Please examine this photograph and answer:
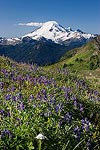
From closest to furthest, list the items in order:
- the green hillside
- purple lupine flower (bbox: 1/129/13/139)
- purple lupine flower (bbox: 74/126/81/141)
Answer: purple lupine flower (bbox: 1/129/13/139) → purple lupine flower (bbox: 74/126/81/141) → the green hillside

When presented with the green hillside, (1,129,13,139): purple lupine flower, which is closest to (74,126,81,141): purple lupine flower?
(1,129,13,139): purple lupine flower

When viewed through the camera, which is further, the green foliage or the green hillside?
the green hillside

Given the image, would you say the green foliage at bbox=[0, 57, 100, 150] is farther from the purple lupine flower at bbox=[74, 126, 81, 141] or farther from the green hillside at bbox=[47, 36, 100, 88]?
the green hillside at bbox=[47, 36, 100, 88]

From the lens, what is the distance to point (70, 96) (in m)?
10.6

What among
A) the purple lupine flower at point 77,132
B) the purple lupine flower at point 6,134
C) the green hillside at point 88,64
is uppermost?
the purple lupine flower at point 6,134

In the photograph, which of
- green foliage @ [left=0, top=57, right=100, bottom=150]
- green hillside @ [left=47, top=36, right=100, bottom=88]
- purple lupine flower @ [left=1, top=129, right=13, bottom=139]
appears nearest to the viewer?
purple lupine flower @ [left=1, top=129, right=13, bottom=139]

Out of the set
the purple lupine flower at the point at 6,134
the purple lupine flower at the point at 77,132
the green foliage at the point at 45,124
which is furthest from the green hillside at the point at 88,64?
the purple lupine flower at the point at 6,134

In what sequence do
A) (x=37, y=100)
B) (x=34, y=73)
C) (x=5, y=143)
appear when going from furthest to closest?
(x=34, y=73) < (x=37, y=100) < (x=5, y=143)

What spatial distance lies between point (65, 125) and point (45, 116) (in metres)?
0.50

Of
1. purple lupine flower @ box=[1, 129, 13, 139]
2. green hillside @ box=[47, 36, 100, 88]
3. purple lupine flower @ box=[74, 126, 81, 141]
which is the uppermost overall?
purple lupine flower @ box=[1, 129, 13, 139]

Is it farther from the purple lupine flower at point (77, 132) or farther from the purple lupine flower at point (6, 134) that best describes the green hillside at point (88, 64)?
the purple lupine flower at point (6, 134)

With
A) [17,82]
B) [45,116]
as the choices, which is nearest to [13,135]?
[45,116]

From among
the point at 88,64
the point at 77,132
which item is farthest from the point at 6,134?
the point at 88,64

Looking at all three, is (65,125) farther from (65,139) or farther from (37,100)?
(37,100)
